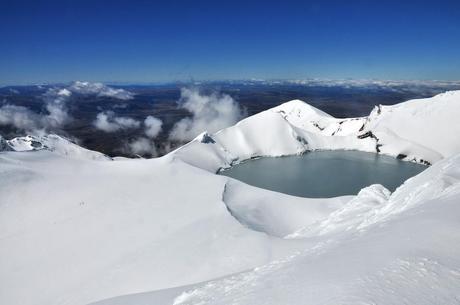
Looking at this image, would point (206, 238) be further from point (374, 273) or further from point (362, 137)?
point (362, 137)

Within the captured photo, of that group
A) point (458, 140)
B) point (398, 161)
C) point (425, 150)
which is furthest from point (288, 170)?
point (458, 140)

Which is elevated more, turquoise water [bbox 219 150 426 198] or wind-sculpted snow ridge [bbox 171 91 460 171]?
wind-sculpted snow ridge [bbox 171 91 460 171]

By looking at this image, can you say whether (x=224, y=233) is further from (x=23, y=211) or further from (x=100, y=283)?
(x=23, y=211)

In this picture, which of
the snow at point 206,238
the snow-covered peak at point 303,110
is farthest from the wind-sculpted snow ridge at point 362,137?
the snow at point 206,238

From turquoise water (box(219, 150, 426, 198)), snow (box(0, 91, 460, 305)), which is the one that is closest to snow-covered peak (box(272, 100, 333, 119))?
turquoise water (box(219, 150, 426, 198))

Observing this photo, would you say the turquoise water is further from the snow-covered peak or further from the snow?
the snow-covered peak

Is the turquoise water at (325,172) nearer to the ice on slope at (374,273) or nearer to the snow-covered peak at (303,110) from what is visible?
the snow-covered peak at (303,110)

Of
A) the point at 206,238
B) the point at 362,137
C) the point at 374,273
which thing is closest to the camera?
the point at 374,273

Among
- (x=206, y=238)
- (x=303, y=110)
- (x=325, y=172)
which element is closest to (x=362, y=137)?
(x=325, y=172)

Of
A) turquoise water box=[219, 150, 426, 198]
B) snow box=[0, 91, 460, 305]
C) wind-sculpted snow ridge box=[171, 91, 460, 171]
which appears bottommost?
turquoise water box=[219, 150, 426, 198]
